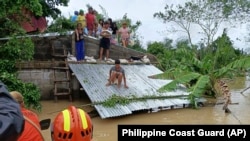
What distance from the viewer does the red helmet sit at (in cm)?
244

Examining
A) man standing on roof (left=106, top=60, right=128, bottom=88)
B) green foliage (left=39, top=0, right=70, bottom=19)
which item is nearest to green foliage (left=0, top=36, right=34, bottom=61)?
man standing on roof (left=106, top=60, right=128, bottom=88)

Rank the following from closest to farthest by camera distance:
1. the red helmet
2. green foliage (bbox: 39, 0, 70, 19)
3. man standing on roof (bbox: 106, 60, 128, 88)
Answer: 1. the red helmet
2. man standing on roof (bbox: 106, 60, 128, 88)
3. green foliage (bbox: 39, 0, 70, 19)

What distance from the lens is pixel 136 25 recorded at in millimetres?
21359

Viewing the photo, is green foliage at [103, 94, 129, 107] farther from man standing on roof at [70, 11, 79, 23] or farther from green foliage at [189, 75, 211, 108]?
man standing on roof at [70, 11, 79, 23]

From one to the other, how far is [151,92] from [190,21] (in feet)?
37.1

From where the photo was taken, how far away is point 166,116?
33.9 feet

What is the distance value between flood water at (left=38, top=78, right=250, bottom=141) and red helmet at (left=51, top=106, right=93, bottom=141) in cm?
589

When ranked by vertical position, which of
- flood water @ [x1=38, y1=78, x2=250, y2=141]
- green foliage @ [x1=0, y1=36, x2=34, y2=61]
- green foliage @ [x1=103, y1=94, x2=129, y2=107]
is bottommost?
flood water @ [x1=38, y1=78, x2=250, y2=141]

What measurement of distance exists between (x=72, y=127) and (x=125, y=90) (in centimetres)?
859

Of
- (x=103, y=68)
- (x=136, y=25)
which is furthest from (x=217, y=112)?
(x=136, y=25)

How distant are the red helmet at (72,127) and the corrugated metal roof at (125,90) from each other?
670 centimetres

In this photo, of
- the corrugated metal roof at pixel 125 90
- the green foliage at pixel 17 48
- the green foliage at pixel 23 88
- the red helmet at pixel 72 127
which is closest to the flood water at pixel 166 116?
the corrugated metal roof at pixel 125 90

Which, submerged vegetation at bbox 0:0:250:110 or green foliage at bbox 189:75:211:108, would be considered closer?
submerged vegetation at bbox 0:0:250:110

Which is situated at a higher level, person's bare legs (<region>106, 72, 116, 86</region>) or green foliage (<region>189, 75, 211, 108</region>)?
person's bare legs (<region>106, 72, 116, 86</region>)
